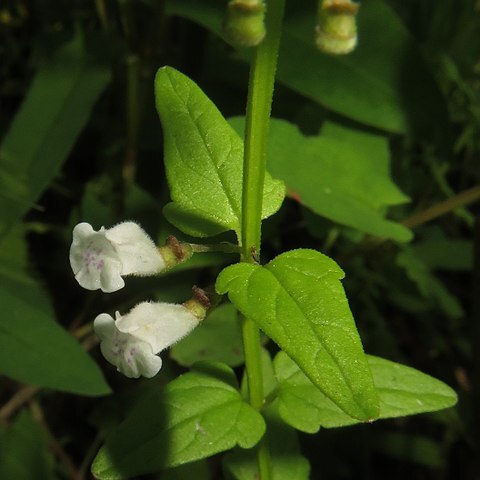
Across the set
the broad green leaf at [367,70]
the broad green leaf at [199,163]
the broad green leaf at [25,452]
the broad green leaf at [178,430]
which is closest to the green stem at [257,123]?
the broad green leaf at [199,163]

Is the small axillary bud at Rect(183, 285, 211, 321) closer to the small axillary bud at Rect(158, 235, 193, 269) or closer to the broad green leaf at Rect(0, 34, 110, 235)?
the small axillary bud at Rect(158, 235, 193, 269)

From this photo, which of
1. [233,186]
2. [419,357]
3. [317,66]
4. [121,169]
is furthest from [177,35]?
[233,186]

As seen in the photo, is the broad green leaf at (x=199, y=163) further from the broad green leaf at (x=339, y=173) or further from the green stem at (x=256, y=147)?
the broad green leaf at (x=339, y=173)

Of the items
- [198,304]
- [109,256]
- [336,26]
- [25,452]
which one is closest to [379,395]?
[198,304]

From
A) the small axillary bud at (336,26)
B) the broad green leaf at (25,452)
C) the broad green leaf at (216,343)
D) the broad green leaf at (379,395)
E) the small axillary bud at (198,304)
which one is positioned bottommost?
the broad green leaf at (25,452)

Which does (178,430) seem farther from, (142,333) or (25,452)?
(25,452)
